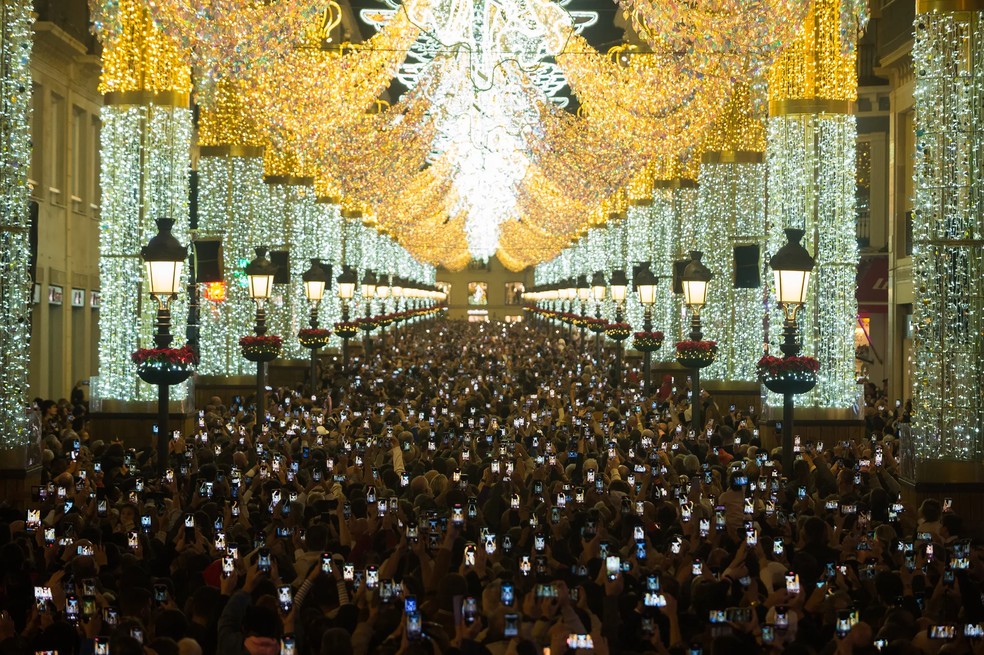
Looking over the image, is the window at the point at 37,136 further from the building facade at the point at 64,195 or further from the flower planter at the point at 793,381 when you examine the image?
the flower planter at the point at 793,381

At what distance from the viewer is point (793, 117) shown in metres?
21.5

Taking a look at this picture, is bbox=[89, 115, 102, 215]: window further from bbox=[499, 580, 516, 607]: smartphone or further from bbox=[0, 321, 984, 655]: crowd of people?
bbox=[499, 580, 516, 607]: smartphone

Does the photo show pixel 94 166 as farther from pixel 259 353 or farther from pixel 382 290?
pixel 382 290

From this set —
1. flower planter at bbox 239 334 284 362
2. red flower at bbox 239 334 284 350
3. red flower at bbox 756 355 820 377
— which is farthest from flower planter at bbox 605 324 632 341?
red flower at bbox 756 355 820 377

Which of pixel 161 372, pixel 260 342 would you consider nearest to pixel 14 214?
pixel 161 372

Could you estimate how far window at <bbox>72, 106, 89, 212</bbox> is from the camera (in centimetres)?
3669

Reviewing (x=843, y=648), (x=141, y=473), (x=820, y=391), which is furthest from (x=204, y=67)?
(x=843, y=648)

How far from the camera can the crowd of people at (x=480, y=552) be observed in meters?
8.17

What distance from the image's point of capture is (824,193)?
70.5 feet

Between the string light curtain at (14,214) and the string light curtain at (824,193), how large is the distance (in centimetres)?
1116

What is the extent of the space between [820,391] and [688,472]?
6.54 m

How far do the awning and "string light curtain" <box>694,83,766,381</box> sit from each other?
7122mm

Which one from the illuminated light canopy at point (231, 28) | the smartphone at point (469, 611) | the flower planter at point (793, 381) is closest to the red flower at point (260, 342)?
the illuminated light canopy at point (231, 28)

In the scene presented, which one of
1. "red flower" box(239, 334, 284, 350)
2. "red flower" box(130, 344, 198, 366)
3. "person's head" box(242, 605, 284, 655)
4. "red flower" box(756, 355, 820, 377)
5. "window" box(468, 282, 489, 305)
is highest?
"window" box(468, 282, 489, 305)
